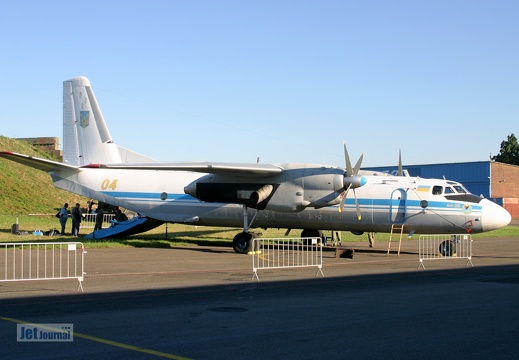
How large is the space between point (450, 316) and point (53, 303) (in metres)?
7.02

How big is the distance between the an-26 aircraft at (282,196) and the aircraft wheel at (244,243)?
1.6 inches

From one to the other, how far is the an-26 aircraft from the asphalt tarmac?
5.49 meters

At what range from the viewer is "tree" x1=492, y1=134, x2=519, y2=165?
104375 mm

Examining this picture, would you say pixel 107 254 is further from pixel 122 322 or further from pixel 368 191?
pixel 122 322

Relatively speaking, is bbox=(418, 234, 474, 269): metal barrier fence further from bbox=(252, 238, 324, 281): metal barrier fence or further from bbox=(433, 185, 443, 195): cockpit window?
bbox=(252, 238, 324, 281): metal barrier fence

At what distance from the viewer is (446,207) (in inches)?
990

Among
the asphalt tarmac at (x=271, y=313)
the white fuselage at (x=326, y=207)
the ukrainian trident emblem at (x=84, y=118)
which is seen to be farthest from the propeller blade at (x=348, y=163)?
the ukrainian trident emblem at (x=84, y=118)

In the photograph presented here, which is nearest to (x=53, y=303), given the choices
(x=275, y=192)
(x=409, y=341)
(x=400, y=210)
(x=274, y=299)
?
(x=274, y=299)

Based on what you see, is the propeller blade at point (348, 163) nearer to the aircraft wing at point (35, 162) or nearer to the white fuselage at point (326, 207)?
the white fuselage at point (326, 207)

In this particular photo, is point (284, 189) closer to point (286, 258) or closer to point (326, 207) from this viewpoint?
point (326, 207)

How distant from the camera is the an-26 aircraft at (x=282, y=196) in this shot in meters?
24.8

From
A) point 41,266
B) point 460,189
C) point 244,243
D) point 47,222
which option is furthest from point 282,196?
point 47,222

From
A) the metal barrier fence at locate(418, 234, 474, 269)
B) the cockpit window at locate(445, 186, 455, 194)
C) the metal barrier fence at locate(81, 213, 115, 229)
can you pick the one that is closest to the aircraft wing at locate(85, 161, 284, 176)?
the metal barrier fence at locate(418, 234, 474, 269)

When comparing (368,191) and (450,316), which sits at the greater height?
(368,191)
